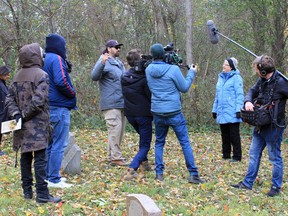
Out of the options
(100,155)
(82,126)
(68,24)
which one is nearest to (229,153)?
(100,155)

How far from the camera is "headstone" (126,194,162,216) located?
2759 millimetres

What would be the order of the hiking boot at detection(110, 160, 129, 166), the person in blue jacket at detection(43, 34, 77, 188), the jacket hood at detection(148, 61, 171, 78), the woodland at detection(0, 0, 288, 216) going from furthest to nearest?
the hiking boot at detection(110, 160, 129, 166) → the jacket hood at detection(148, 61, 171, 78) → the person in blue jacket at detection(43, 34, 77, 188) → the woodland at detection(0, 0, 288, 216)

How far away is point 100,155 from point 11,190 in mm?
3267

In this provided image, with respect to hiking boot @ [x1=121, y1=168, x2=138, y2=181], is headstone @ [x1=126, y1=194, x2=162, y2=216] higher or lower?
higher

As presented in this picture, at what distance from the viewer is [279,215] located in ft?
18.9

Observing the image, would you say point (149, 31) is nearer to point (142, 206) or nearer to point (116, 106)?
point (116, 106)

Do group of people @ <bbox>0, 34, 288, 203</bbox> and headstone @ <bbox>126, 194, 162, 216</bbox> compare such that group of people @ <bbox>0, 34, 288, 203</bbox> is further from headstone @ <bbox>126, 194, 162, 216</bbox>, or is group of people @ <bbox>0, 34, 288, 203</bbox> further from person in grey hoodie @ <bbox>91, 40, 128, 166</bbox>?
headstone @ <bbox>126, 194, 162, 216</bbox>

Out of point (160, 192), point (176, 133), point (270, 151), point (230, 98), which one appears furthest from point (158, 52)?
point (230, 98)

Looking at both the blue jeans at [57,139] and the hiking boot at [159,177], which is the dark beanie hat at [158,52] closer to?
the blue jeans at [57,139]

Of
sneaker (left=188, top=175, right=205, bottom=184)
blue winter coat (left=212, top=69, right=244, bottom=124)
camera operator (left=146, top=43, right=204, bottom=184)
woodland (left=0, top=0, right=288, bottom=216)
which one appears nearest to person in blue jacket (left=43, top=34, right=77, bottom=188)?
woodland (left=0, top=0, right=288, bottom=216)

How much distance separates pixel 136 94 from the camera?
23.2 feet

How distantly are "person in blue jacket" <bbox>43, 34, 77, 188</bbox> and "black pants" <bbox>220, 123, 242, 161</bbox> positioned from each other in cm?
380

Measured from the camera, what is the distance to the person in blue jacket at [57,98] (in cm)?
598

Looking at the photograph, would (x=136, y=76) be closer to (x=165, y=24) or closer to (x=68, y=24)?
(x=68, y=24)
